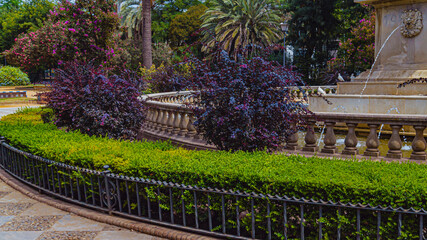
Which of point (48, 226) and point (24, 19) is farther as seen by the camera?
point (24, 19)

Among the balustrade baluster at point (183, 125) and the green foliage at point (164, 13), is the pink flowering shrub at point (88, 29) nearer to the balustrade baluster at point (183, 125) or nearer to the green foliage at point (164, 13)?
the balustrade baluster at point (183, 125)

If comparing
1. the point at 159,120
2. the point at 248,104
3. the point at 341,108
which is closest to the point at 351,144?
the point at 248,104

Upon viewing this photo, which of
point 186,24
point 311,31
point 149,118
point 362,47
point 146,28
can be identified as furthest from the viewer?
point 186,24

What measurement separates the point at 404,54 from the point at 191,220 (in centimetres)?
979

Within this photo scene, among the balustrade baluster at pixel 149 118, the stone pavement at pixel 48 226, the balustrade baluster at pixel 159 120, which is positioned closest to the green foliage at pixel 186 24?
the balustrade baluster at pixel 149 118

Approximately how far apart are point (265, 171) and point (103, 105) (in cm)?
523

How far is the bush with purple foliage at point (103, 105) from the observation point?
8.72 m

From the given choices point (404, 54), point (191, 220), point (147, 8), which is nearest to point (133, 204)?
point (191, 220)

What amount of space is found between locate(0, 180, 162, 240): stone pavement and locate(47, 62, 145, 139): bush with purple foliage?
258 cm

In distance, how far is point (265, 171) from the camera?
4.62 metres

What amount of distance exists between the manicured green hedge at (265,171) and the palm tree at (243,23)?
111ft

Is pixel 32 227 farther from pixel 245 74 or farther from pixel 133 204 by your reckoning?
pixel 245 74

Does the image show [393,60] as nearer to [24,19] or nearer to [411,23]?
[411,23]

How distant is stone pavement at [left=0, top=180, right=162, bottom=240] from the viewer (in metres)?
5.08
